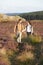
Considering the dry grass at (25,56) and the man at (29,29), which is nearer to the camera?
the dry grass at (25,56)

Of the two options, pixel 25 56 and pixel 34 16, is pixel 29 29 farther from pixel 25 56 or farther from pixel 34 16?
pixel 34 16

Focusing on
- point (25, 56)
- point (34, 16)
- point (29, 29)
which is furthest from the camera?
point (34, 16)

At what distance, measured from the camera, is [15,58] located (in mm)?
8586

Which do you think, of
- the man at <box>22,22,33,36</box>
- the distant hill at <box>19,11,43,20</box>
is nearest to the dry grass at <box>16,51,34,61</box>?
the man at <box>22,22,33,36</box>

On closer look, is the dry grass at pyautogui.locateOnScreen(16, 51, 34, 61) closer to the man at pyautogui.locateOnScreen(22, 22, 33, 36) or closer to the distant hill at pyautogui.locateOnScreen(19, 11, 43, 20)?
the man at pyautogui.locateOnScreen(22, 22, 33, 36)

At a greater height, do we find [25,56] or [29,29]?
[29,29]

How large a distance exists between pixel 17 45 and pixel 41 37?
2.27m

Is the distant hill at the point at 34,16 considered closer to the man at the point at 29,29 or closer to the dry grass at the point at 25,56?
the man at the point at 29,29

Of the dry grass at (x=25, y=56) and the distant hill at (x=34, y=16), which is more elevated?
the distant hill at (x=34, y=16)

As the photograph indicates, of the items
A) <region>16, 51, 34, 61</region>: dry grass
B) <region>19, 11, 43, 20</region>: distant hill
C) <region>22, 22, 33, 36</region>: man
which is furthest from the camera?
<region>19, 11, 43, 20</region>: distant hill

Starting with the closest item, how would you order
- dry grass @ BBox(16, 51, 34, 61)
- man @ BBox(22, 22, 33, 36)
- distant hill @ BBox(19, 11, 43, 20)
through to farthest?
dry grass @ BBox(16, 51, 34, 61)
man @ BBox(22, 22, 33, 36)
distant hill @ BBox(19, 11, 43, 20)

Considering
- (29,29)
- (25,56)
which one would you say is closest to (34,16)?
(29,29)

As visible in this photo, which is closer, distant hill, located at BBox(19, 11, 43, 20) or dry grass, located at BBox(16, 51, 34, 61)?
dry grass, located at BBox(16, 51, 34, 61)

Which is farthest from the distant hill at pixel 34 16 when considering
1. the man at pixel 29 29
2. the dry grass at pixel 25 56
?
the dry grass at pixel 25 56
